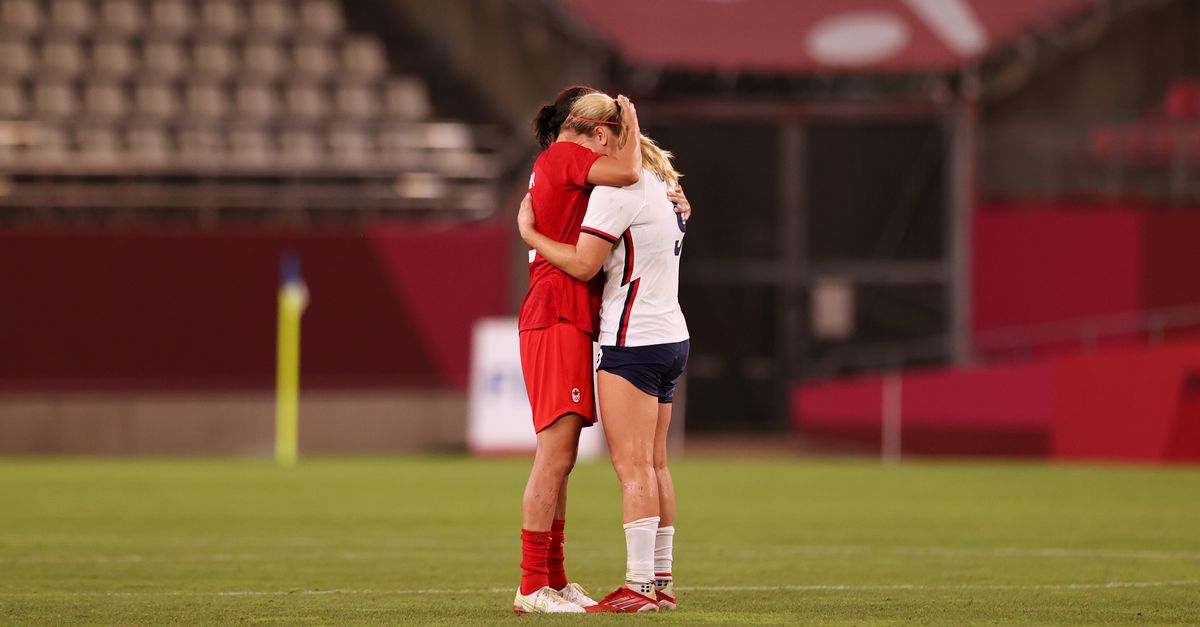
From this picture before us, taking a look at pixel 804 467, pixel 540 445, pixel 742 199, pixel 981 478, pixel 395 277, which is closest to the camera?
pixel 540 445

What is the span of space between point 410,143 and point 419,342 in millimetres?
2842

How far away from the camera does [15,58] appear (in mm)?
24469

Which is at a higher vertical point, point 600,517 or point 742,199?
point 742,199

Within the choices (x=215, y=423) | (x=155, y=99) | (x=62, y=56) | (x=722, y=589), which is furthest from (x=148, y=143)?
(x=722, y=589)

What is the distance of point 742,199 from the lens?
2383cm

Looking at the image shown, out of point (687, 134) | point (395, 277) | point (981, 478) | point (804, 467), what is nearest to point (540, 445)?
point (981, 478)

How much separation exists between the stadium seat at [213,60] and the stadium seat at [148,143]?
4.73ft

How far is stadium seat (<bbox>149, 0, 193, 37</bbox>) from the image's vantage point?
24828 millimetres

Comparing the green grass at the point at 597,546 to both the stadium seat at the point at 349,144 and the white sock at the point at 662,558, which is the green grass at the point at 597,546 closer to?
the white sock at the point at 662,558

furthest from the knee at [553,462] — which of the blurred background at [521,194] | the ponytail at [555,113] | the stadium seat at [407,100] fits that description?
the stadium seat at [407,100]

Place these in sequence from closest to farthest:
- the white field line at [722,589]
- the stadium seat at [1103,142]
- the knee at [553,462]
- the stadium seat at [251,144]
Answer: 1. the knee at [553,462]
2. the white field line at [722,589]
3. the stadium seat at [1103,142]
4. the stadium seat at [251,144]

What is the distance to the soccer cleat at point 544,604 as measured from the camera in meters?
6.19

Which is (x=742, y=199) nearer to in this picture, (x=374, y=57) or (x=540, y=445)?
(x=374, y=57)

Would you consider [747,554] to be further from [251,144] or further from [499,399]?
[251,144]
